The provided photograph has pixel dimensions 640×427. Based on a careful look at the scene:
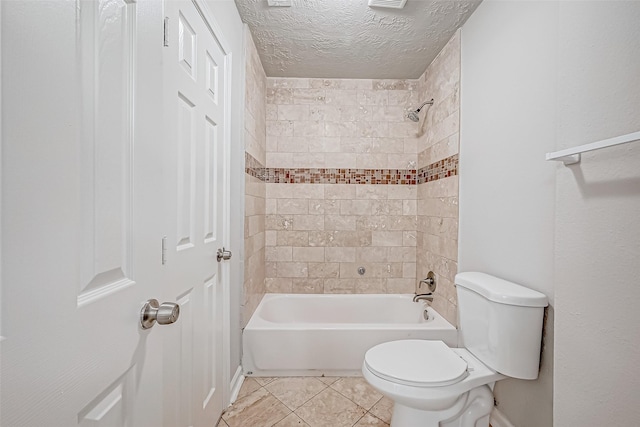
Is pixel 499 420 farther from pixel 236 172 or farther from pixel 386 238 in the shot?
pixel 236 172

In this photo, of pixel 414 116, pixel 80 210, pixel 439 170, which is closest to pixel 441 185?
pixel 439 170

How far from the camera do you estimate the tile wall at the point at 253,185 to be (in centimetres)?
213

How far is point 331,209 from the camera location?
115 inches

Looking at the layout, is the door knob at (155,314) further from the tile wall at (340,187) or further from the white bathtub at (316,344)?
the tile wall at (340,187)

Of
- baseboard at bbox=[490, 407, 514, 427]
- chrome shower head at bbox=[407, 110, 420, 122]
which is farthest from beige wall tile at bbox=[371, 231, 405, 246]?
baseboard at bbox=[490, 407, 514, 427]

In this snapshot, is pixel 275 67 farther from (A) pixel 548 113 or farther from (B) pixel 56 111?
(B) pixel 56 111

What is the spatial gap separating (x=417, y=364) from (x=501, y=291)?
0.51 metres

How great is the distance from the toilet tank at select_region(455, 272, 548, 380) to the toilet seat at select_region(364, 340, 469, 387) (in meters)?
0.15

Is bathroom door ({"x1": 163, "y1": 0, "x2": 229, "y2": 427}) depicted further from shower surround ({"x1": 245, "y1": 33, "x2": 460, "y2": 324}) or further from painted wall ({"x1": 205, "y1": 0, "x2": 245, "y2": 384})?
shower surround ({"x1": 245, "y1": 33, "x2": 460, "y2": 324})

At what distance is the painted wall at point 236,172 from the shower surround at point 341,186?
878 mm

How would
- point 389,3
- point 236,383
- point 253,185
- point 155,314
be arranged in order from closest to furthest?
point 155,314
point 389,3
point 236,383
point 253,185

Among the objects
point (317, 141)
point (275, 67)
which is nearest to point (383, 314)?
point (317, 141)

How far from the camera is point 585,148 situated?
0.85 meters

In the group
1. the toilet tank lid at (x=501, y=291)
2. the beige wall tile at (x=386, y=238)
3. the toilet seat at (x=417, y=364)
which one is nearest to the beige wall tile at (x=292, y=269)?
the beige wall tile at (x=386, y=238)
